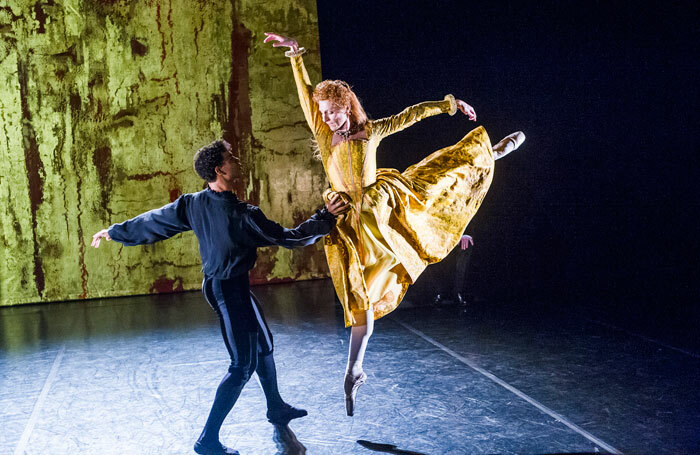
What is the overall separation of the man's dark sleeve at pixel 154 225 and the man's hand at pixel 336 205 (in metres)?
0.56

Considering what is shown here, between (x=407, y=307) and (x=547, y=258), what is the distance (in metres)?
1.62

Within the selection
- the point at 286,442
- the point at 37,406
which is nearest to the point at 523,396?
the point at 286,442

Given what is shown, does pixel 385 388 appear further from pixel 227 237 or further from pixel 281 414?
pixel 227 237

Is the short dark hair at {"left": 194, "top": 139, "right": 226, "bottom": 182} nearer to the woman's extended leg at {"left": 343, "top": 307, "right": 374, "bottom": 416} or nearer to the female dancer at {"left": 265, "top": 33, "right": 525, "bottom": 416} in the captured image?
the female dancer at {"left": 265, "top": 33, "right": 525, "bottom": 416}

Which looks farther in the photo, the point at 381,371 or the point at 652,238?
the point at 652,238

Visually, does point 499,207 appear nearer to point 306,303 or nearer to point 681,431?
point 306,303

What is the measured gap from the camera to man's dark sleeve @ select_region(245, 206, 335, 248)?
2.13 m

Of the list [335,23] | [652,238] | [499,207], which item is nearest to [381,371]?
[499,207]

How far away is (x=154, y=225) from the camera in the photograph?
2.29 m

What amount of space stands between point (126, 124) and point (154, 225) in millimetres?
4423

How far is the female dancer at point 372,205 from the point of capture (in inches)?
94.8

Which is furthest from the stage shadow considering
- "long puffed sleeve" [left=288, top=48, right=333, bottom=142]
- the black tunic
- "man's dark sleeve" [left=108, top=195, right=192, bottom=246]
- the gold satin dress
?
"long puffed sleeve" [left=288, top=48, right=333, bottom=142]

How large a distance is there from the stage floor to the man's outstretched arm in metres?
0.87

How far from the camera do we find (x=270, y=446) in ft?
7.72
